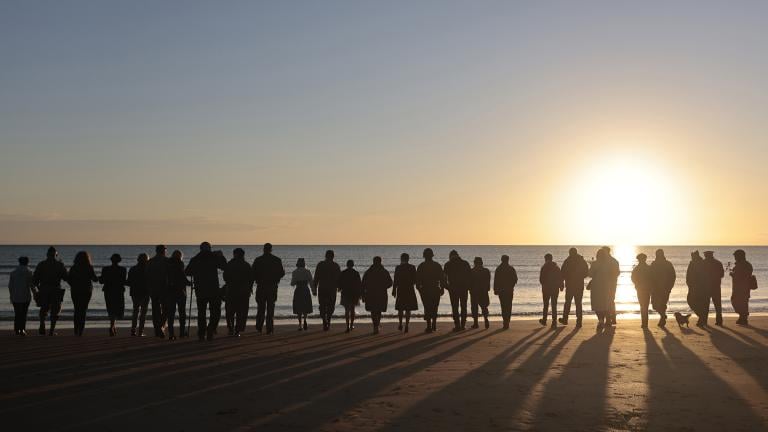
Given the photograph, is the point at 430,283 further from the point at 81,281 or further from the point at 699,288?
the point at 81,281

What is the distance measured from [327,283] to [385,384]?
334 inches

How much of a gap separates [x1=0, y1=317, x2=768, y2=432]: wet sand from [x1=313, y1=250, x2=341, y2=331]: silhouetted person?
7.22 ft

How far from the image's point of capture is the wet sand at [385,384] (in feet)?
26.1

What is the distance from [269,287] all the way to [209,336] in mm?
1815

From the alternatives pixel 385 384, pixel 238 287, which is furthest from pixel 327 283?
pixel 385 384

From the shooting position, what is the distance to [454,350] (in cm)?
1423

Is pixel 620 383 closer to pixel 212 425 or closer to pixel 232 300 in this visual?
pixel 212 425

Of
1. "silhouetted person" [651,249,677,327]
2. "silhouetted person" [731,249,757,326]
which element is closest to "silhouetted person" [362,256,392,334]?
"silhouetted person" [651,249,677,327]

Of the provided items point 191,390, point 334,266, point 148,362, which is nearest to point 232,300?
point 334,266

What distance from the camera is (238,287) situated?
16.8 m

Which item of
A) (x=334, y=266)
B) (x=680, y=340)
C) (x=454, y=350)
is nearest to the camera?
(x=454, y=350)

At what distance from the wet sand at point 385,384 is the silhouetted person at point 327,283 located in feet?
7.22

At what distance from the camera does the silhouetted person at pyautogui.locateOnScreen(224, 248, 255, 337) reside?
655 inches

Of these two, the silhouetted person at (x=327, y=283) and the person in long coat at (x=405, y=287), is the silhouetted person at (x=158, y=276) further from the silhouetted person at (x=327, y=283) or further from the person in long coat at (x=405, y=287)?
the person in long coat at (x=405, y=287)
